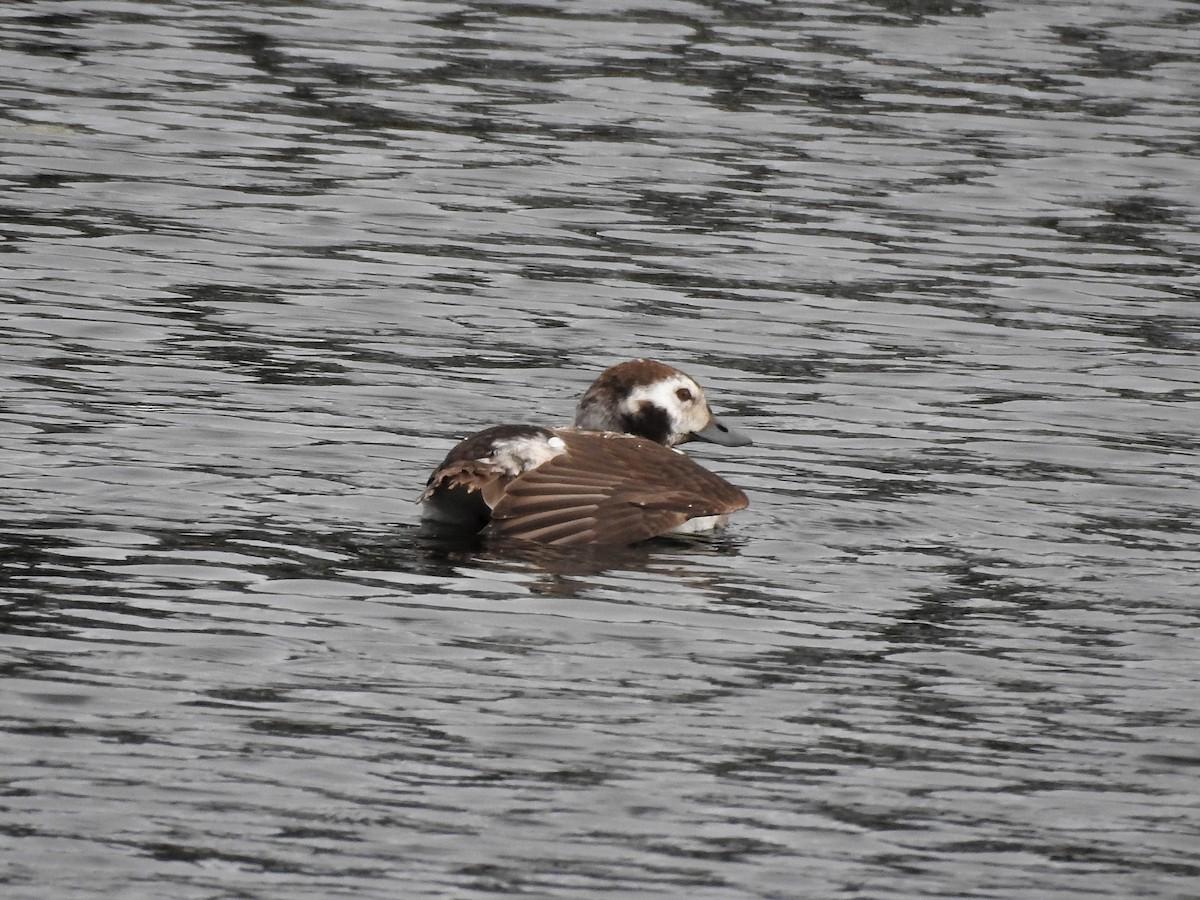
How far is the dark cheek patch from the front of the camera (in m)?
9.55

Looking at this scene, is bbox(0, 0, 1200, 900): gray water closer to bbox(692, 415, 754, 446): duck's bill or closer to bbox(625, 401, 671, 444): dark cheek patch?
bbox(692, 415, 754, 446): duck's bill

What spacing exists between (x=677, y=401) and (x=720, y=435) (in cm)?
28

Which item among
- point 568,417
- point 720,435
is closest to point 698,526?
point 720,435

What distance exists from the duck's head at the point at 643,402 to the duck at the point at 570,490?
13.8 inches

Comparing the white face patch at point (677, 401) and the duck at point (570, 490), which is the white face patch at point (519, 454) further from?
the white face patch at point (677, 401)

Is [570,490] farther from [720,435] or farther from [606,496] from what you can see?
[720,435]

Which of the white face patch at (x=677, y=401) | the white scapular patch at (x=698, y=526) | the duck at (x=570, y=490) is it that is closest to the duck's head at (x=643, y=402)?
the white face patch at (x=677, y=401)

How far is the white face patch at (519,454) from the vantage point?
28.2 ft

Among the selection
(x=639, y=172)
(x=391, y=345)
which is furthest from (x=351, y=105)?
(x=391, y=345)

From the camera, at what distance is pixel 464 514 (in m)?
8.58

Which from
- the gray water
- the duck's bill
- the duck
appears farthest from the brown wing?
the duck's bill

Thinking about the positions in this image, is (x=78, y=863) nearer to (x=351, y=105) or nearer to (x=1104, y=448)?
(x=1104, y=448)

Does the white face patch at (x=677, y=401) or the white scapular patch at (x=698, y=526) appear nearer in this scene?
the white scapular patch at (x=698, y=526)

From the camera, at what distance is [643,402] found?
9.54 metres
